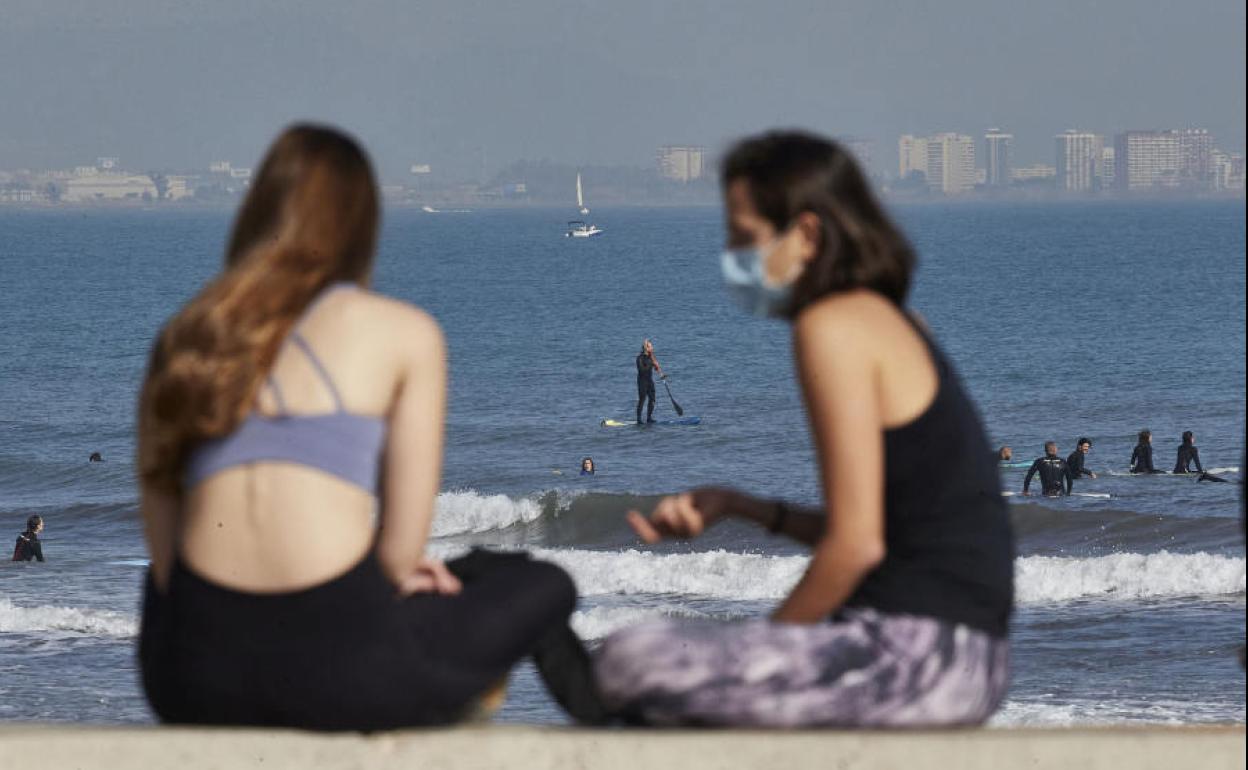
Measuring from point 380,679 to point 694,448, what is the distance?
41.5 metres

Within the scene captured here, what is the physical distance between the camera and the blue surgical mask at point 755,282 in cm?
302

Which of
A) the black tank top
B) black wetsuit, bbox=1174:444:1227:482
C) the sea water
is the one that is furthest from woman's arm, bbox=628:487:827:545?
black wetsuit, bbox=1174:444:1227:482

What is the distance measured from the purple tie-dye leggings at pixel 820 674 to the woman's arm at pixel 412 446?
403mm

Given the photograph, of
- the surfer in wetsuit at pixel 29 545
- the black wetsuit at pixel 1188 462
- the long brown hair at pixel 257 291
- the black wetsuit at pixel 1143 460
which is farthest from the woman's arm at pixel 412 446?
the black wetsuit at pixel 1188 462

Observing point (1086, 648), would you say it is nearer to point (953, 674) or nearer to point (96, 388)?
point (953, 674)

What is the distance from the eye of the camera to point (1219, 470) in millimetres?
37062

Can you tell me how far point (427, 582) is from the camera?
310 centimetres

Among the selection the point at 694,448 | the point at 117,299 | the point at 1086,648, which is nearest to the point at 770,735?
the point at 1086,648

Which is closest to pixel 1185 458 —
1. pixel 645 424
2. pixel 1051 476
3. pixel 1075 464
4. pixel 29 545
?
pixel 1075 464

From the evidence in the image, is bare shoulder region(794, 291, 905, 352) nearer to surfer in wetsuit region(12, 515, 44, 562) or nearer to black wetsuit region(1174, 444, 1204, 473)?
surfer in wetsuit region(12, 515, 44, 562)

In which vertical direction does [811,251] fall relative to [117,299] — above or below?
above

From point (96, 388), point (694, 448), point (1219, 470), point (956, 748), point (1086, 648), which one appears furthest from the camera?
point (96, 388)

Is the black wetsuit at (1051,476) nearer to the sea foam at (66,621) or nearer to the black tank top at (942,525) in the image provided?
the sea foam at (66,621)

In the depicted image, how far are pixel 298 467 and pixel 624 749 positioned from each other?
2.15ft
